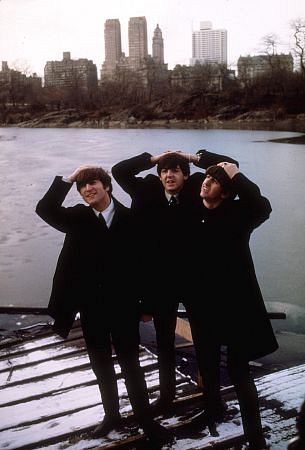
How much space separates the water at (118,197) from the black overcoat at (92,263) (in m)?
2.67

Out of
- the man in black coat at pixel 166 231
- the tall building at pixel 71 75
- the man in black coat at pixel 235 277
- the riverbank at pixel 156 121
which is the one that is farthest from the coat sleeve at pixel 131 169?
the tall building at pixel 71 75

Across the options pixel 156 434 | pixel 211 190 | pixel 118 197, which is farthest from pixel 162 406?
pixel 118 197

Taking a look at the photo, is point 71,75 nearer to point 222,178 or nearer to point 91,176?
point 91,176

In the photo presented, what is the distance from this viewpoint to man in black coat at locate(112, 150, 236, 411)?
75.9 inches

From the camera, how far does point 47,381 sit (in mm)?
2475

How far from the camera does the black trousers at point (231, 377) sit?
Answer: 1.78 meters

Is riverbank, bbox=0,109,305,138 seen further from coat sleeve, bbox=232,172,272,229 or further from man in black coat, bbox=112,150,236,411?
coat sleeve, bbox=232,172,272,229

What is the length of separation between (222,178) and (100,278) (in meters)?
0.55

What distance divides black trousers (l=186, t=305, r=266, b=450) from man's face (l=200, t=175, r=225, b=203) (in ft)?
1.32

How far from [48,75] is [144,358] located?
30.7m

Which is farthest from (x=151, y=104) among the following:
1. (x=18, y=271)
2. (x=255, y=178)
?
(x=18, y=271)

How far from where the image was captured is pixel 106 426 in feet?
6.50

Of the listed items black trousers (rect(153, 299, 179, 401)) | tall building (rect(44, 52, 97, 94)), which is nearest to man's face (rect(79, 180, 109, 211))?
black trousers (rect(153, 299, 179, 401))

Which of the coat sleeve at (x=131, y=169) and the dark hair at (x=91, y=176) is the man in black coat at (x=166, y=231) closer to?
the coat sleeve at (x=131, y=169)
